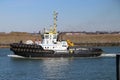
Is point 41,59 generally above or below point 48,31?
below

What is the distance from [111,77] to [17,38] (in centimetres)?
9214

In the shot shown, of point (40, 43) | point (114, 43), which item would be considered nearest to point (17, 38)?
point (114, 43)

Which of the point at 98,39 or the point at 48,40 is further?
the point at 98,39

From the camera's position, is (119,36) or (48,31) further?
(119,36)

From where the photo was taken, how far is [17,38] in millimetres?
122312

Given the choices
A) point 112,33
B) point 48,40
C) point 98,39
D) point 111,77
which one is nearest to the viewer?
point 111,77

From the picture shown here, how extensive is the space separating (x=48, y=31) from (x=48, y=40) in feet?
3.94

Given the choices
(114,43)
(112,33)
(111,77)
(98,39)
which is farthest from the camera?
(112,33)

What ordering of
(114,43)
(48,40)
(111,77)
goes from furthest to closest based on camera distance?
(114,43)
(48,40)
(111,77)

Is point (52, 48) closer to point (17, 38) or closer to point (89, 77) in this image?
point (89, 77)

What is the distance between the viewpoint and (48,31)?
174ft

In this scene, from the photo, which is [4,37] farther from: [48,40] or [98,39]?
[48,40]

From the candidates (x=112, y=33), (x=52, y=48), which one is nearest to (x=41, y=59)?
(x=52, y=48)

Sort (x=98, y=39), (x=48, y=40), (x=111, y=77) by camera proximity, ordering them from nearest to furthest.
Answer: (x=111, y=77)
(x=48, y=40)
(x=98, y=39)
